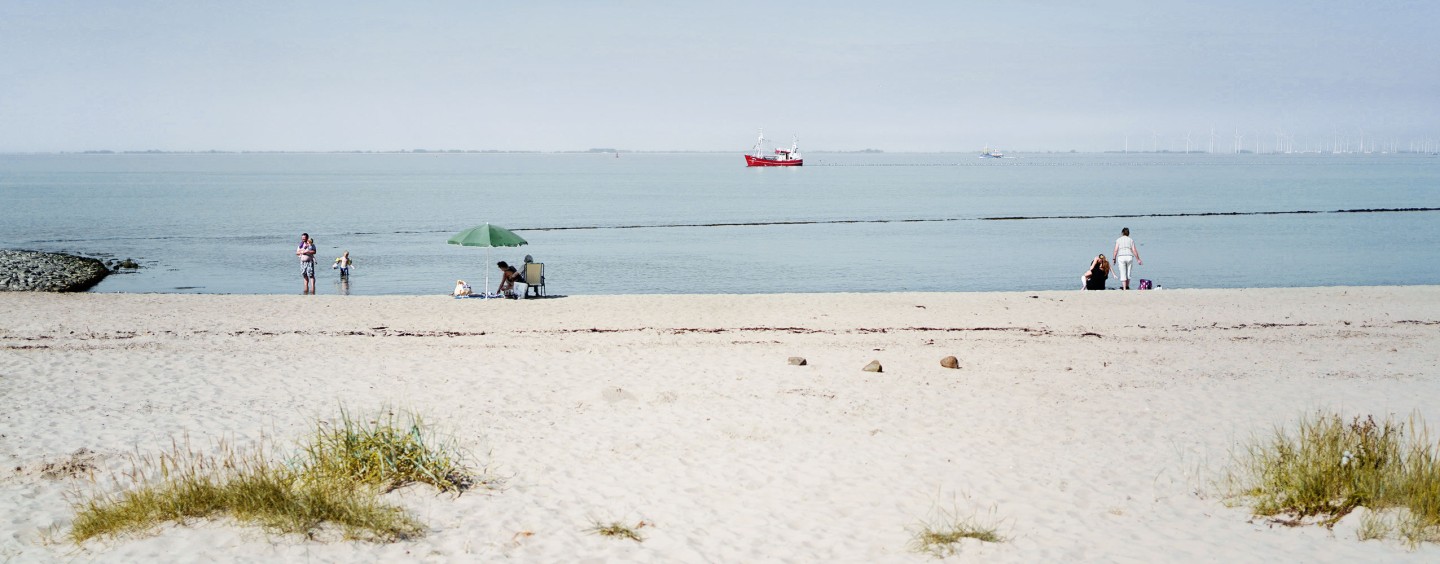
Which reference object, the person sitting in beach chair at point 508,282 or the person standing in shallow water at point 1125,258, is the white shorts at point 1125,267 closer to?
the person standing in shallow water at point 1125,258

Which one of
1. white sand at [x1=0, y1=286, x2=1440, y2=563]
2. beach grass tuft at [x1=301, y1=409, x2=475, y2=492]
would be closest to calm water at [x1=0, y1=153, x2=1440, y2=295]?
white sand at [x1=0, y1=286, x2=1440, y2=563]

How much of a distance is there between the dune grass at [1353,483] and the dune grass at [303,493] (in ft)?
19.3

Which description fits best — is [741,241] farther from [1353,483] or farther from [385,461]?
[1353,483]

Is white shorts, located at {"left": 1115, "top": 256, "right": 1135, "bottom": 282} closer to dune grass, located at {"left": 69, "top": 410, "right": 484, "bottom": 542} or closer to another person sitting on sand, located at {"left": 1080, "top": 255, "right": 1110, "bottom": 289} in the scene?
another person sitting on sand, located at {"left": 1080, "top": 255, "right": 1110, "bottom": 289}

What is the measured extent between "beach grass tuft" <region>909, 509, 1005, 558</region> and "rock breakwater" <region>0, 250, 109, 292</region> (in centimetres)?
2438

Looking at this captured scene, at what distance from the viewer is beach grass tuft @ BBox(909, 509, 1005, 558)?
6.96 m

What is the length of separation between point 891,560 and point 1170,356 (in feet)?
30.4

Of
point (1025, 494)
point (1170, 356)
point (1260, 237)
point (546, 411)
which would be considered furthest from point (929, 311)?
point (1260, 237)

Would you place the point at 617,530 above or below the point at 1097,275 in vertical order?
below

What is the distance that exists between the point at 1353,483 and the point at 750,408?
219 inches

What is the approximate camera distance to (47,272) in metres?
29.4

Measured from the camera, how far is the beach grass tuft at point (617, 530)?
716 centimetres

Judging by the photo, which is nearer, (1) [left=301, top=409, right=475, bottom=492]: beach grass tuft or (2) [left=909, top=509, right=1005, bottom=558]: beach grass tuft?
(2) [left=909, top=509, right=1005, bottom=558]: beach grass tuft

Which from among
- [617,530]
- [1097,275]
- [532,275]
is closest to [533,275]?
[532,275]
